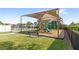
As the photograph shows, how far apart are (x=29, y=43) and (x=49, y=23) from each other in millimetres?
604

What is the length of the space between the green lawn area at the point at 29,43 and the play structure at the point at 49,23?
14 centimetres

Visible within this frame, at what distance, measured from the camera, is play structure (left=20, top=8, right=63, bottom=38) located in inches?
185

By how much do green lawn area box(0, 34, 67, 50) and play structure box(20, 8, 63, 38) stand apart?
0.46 feet

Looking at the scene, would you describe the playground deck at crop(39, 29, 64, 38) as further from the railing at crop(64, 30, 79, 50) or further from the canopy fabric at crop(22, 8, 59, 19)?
the canopy fabric at crop(22, 8, 59, 19)

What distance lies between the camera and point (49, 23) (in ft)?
15.5

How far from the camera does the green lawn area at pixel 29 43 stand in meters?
4.71

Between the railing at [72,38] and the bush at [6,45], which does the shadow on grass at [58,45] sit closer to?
the railing at [72,38]

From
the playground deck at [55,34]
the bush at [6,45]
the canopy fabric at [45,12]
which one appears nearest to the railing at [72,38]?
the playground deck at [55,34]

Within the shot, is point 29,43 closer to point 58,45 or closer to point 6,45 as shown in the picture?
point 6,45

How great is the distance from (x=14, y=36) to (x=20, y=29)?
0.67 ft

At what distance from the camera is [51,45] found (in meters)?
4.69

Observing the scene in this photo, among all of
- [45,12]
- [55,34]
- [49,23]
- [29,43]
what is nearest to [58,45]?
[55,34]
